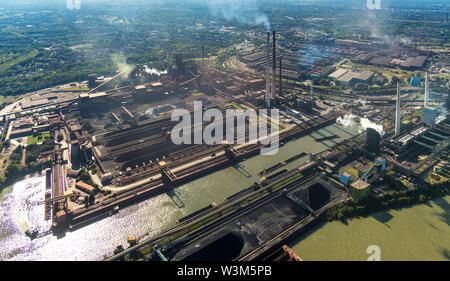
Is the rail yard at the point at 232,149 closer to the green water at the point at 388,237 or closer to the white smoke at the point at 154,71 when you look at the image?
the green water at the point at 388,237

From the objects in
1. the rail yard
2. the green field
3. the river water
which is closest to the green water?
the rail yard

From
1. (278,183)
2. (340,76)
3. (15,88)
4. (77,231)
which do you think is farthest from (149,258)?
(15,88)

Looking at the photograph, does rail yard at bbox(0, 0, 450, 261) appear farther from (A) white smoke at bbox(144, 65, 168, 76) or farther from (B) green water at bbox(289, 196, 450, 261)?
(A) white smoke at bbox(144, 65, 168, 76)

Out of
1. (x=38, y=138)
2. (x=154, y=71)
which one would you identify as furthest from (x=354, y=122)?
(x=154, y=71)

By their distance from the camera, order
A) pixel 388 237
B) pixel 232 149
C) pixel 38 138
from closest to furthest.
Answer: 1. pixel 388 237
2. pixel 232 149
3. pixel 38 138

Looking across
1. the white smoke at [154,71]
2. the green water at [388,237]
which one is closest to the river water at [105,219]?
the green water at [388,237]

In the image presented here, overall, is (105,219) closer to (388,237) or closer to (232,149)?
(232,149)
